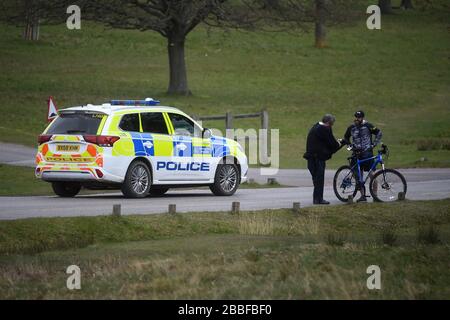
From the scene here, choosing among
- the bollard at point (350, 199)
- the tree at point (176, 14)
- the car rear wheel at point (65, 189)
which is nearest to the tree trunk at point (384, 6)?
the tree at point (176, 14)

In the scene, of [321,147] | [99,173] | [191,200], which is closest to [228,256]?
[99,173]

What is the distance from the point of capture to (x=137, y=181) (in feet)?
68.3

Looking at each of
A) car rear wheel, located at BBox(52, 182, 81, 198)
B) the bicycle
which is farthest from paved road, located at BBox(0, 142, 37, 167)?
the bicycle

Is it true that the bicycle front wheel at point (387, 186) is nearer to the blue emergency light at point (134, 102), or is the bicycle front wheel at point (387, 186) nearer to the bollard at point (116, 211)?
the blue emergency light at point (134, 102)

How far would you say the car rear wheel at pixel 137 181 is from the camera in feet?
67.3

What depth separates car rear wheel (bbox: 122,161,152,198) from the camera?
67.3 ft

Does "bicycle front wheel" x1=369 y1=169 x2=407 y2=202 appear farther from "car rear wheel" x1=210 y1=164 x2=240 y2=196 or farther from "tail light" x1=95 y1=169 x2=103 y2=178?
"tail light" x1=95 y1=169 x2=103 y2=178

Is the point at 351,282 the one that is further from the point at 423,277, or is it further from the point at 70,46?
the point at 70,46

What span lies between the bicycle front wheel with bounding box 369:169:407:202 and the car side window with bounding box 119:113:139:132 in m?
4.78

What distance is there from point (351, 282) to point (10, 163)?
18468 millimetres

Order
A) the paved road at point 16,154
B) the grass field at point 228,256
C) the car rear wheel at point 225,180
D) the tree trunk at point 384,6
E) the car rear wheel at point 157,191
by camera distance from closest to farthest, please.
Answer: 1. the grass field at point 228,256
2. the car rear wheel at point 225,180
3. the car rear wheel at point 157,191
4. the paved road at point 16,154
5. the tree trunk at point 384,6

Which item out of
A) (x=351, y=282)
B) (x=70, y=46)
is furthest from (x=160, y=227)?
(x=70, y=46)

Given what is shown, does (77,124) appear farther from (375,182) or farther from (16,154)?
(16,154)

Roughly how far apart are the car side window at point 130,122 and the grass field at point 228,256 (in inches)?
125
